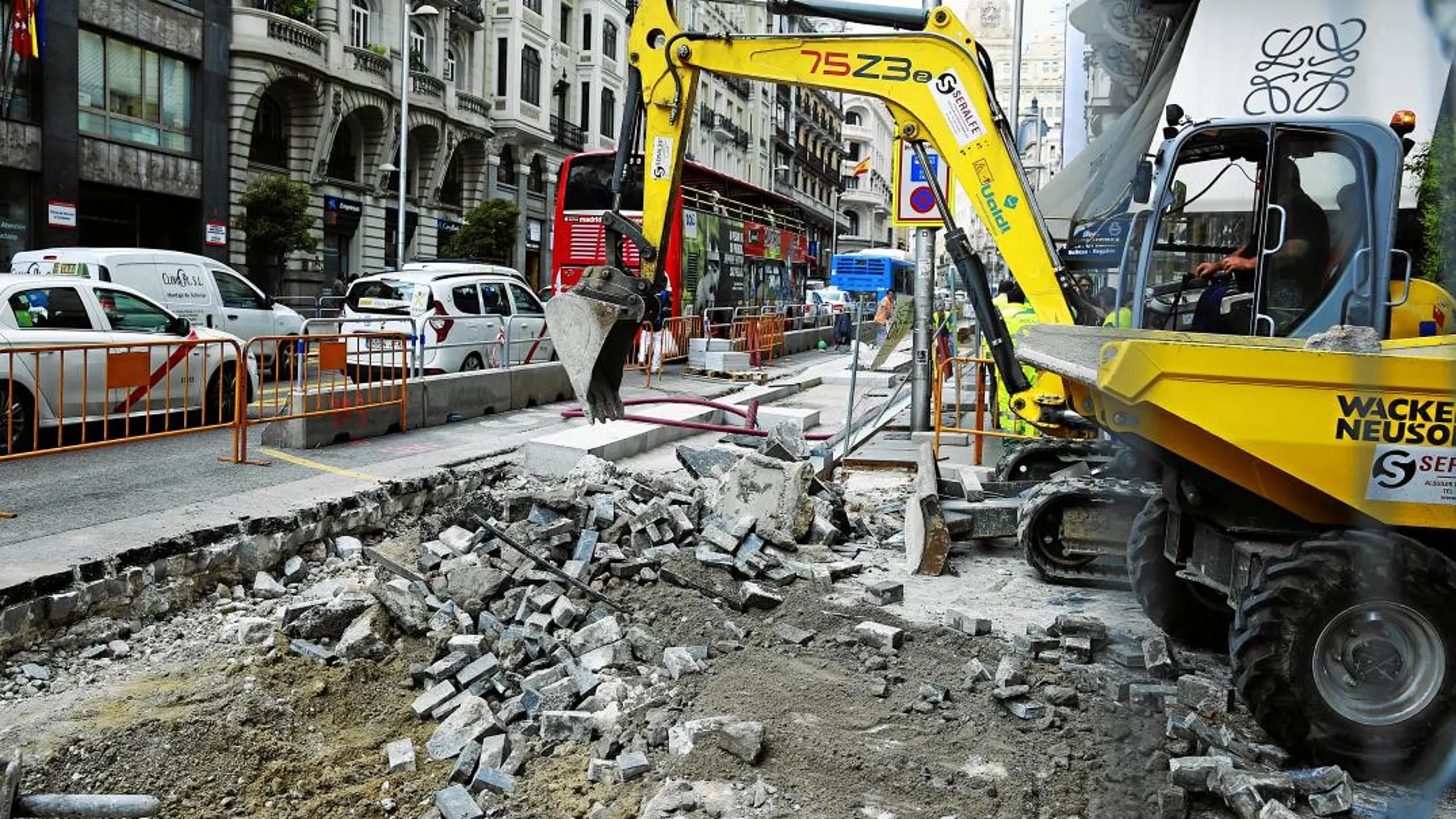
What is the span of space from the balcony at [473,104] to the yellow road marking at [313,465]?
32.6 metres

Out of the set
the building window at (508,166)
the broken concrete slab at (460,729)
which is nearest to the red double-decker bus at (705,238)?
the broken concrete slab at (460,729)

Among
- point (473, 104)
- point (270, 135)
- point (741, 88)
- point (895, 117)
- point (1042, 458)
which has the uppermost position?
point (741, 88)

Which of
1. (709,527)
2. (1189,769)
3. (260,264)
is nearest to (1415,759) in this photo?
(1189,769)

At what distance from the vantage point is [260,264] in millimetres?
31250

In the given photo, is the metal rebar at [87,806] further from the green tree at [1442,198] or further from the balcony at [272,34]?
the balcony at [272,34]

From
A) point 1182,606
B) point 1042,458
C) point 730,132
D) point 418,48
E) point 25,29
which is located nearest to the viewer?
point 1182,606

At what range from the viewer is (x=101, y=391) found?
10031 millimetres

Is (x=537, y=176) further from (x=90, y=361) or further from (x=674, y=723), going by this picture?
(x=674, y=723)

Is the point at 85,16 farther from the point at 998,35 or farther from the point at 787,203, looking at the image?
the point at 998,35

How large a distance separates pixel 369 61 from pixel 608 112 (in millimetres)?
20098

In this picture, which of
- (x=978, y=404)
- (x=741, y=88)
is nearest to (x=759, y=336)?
(x=978, y=404)

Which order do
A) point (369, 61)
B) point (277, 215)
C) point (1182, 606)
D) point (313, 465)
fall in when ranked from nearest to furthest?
point (1182, 606)
point (313, 465)
point (277, 215)
point (369, 61)

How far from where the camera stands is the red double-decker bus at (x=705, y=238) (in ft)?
73.4

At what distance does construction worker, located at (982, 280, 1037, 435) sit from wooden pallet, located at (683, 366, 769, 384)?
8393 mm
